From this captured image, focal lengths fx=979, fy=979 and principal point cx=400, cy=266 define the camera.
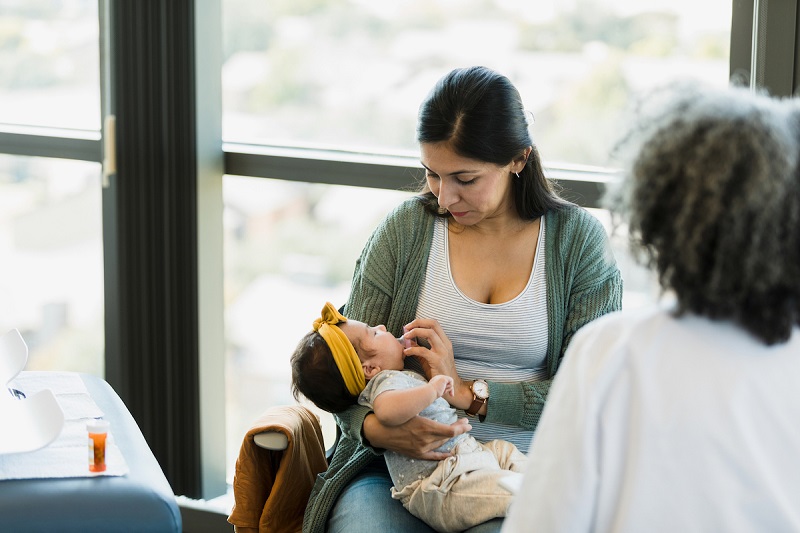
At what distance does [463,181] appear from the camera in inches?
84.7

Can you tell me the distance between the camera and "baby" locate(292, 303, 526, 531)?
193 centimetres

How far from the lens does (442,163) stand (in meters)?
2.12

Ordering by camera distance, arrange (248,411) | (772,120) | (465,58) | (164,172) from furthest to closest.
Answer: (248,411) → (164,172) → (465,58) → (772,120)

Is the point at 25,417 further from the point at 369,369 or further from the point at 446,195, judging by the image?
the point at 446,195

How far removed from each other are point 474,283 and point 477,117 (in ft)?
1.30

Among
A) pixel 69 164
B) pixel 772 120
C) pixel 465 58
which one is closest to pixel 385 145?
pixel 465 58

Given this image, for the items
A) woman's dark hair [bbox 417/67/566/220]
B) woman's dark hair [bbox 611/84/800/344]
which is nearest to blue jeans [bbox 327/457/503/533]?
woman's dark hair [bbox 417/67/566/220]

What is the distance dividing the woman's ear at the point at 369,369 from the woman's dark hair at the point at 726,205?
1002 mm

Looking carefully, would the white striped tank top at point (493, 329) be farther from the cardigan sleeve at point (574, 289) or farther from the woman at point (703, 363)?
the woman at point (703, 363)

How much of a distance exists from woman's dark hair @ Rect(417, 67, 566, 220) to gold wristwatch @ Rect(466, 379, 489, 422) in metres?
0.49

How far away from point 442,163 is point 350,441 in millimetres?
672

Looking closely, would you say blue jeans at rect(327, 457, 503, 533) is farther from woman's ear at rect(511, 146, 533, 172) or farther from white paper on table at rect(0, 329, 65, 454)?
woman's ear at rect(511, 146, 533, 172)

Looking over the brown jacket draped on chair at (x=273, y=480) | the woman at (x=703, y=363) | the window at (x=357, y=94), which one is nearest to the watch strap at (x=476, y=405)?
the brown jacket draped on chair at (x=273, y=480)

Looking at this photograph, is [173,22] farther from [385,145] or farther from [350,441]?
[350,441]
